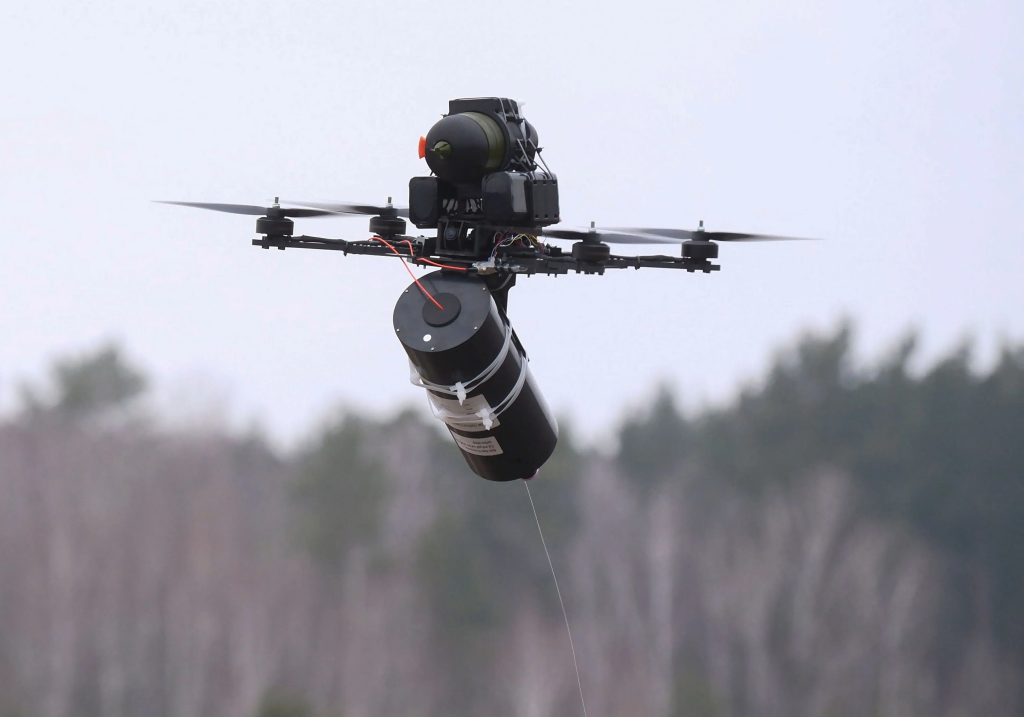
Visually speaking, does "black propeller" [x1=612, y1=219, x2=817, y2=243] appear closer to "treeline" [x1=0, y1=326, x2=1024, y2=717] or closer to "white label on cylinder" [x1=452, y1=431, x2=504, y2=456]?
"white label on cylinder" [x1=452, y1=431, x2=504, y2=456]

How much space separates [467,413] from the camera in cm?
749

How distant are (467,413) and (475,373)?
0.28 metres

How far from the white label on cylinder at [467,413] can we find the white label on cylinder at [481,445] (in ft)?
0.27

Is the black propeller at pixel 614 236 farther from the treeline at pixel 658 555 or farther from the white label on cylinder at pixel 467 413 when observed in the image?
the treeline at pixel 658 555

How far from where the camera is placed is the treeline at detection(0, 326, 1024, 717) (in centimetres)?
2227

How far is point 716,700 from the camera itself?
21.8 m

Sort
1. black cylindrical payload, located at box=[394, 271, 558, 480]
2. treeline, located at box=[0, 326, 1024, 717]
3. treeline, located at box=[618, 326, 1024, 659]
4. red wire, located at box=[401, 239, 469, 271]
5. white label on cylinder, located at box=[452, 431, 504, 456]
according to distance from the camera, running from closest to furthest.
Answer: black cylindrical payload, located at box=[394, 271, 558, 480] → red wire, located at box=[401, 239, 469, 271] → white label on cylinder, located at box=[452, 431, 504, 456] → treeline, located at box=[0, 326, 1024, 717] → treeline, located at box=[618, 326, 1024, 659]

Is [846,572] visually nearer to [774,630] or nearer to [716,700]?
[774,630]

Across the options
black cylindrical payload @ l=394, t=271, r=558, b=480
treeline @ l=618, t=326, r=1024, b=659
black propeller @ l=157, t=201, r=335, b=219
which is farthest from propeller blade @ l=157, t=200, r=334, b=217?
treeline @ l=618, t=326, r=1024, b=659


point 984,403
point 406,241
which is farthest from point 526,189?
point 984,403

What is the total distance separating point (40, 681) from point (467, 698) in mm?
5871

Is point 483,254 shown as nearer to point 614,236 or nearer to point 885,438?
point 614,236

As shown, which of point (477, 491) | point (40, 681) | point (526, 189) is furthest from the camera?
point (477, 491)

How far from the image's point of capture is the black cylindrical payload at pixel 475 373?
7188 millimetres
